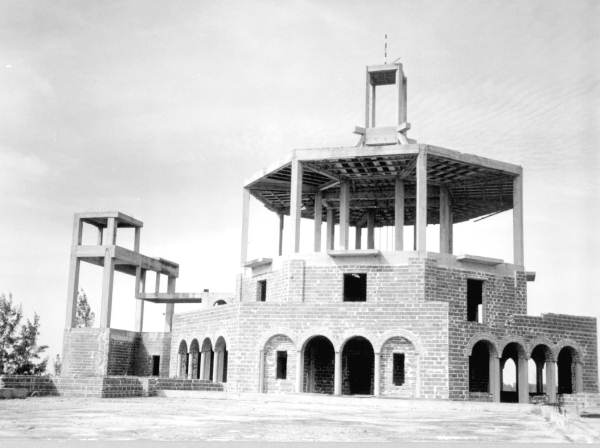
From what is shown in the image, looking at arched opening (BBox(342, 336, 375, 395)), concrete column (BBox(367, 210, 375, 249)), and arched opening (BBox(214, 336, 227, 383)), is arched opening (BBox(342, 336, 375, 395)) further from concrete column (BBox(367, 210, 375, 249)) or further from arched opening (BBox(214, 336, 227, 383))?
concrete column (BBox(367, 210, 375, 249))

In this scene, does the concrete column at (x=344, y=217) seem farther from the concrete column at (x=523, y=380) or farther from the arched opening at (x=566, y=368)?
the arched opening at (x=566, y=368)

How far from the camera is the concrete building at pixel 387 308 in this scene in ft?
83.8

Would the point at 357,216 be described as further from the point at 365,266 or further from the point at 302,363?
the point at 302,363

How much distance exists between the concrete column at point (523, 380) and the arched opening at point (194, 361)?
13.2 metres

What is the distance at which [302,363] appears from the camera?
26.3 metres

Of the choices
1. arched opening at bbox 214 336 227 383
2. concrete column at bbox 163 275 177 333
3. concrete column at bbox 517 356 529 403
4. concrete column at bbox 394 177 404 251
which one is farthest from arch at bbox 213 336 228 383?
concrete column at bbox 163 275 177 333

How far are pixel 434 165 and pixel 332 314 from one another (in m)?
7.10

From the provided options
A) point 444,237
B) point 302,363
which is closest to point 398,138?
point 444,237

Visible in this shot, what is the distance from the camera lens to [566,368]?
2995cm

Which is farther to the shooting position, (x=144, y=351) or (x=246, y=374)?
(x=144, y=351)

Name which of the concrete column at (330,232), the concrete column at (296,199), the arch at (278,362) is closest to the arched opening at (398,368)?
the arch at (278,362)

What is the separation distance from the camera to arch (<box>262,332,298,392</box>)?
26.4m

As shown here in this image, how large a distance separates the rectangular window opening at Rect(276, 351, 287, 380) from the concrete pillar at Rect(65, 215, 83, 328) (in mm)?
16782

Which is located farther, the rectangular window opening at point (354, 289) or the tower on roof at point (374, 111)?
the rectangular window opening at point (354, 289)
